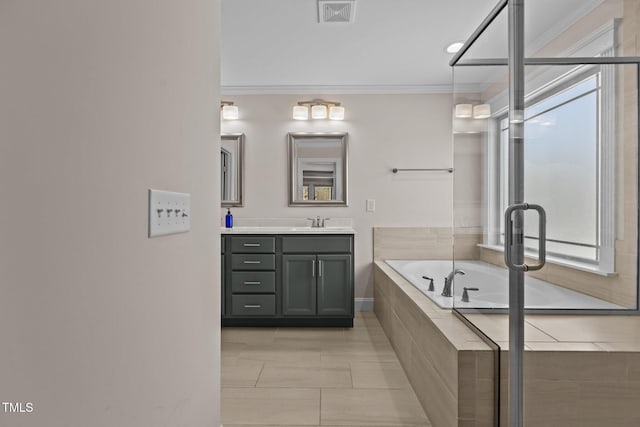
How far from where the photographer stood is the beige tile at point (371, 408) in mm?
1953

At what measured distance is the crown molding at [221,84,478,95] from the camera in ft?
13.5

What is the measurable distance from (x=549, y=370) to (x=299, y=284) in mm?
2431

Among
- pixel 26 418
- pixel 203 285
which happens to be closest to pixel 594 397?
pixel 203 285

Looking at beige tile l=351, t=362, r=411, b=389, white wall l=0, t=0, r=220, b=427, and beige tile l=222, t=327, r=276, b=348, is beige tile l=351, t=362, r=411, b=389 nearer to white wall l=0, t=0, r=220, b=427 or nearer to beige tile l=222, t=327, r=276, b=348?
beige tile l=222, t=327, r=276, b=348

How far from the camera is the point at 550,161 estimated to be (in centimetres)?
131

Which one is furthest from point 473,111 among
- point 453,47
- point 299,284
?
point 299,284

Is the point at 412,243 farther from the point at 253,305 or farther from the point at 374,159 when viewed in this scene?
the point at 253,305

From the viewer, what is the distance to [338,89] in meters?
4.13

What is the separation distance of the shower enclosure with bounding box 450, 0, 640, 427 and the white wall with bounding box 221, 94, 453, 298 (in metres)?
2.32

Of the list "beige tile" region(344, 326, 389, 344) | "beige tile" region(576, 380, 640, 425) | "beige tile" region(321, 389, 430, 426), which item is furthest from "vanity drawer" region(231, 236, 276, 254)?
"beige tile" region(576, 380, 640, 425)

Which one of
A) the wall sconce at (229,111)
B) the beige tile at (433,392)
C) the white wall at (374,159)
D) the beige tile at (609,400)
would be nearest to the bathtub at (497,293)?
the beige tile at (609,400)

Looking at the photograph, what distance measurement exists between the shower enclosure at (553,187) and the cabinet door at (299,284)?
1936mm

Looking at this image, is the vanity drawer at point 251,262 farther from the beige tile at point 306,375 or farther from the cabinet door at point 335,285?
the beige tile at point 306,375

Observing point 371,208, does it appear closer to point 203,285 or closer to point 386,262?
point 386,262
